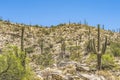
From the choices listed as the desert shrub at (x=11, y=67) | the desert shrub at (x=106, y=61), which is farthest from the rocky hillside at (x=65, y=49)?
the desert shrub at (x=11, y=67)

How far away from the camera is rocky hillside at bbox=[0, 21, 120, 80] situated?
39.5m

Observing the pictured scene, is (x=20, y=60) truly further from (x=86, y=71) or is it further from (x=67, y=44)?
(x=67, y=44)

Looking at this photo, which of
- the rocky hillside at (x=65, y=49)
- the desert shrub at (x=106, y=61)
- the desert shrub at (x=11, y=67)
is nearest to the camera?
the desert shrub at (x=11, y=67)

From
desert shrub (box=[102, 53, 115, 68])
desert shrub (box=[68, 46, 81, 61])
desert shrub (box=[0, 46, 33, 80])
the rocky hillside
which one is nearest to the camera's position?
desert shrub (box=[0, 46, 33, 80])

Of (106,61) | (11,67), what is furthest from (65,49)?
(11,67)

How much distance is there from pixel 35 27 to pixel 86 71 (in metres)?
52.6

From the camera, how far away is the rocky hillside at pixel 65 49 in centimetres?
3953

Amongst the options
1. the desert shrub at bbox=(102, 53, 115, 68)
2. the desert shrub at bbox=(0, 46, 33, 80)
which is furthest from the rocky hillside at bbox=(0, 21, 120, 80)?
the desert shrub at bbox=(0, 46, 33, 80)

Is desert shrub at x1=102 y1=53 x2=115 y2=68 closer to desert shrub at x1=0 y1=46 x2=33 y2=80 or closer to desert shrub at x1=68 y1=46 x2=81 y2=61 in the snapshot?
desert shrub at x1=0 y1=46 x2=33 y2=80

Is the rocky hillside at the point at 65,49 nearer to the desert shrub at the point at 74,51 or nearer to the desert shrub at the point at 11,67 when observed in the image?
the desert shrub at the point at 74,51

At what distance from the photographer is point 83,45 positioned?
2837 inches

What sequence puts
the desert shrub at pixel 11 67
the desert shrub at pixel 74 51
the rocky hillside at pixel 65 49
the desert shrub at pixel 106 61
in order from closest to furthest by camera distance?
the desert shrub at pixel 11 67 < the rocky hillside at pixel 65 49 < the desert shrub at pixel 106 61 < the desert shrub at pixel 74 51

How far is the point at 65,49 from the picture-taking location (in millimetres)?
70812

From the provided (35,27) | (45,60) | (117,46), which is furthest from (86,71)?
(35,27)
